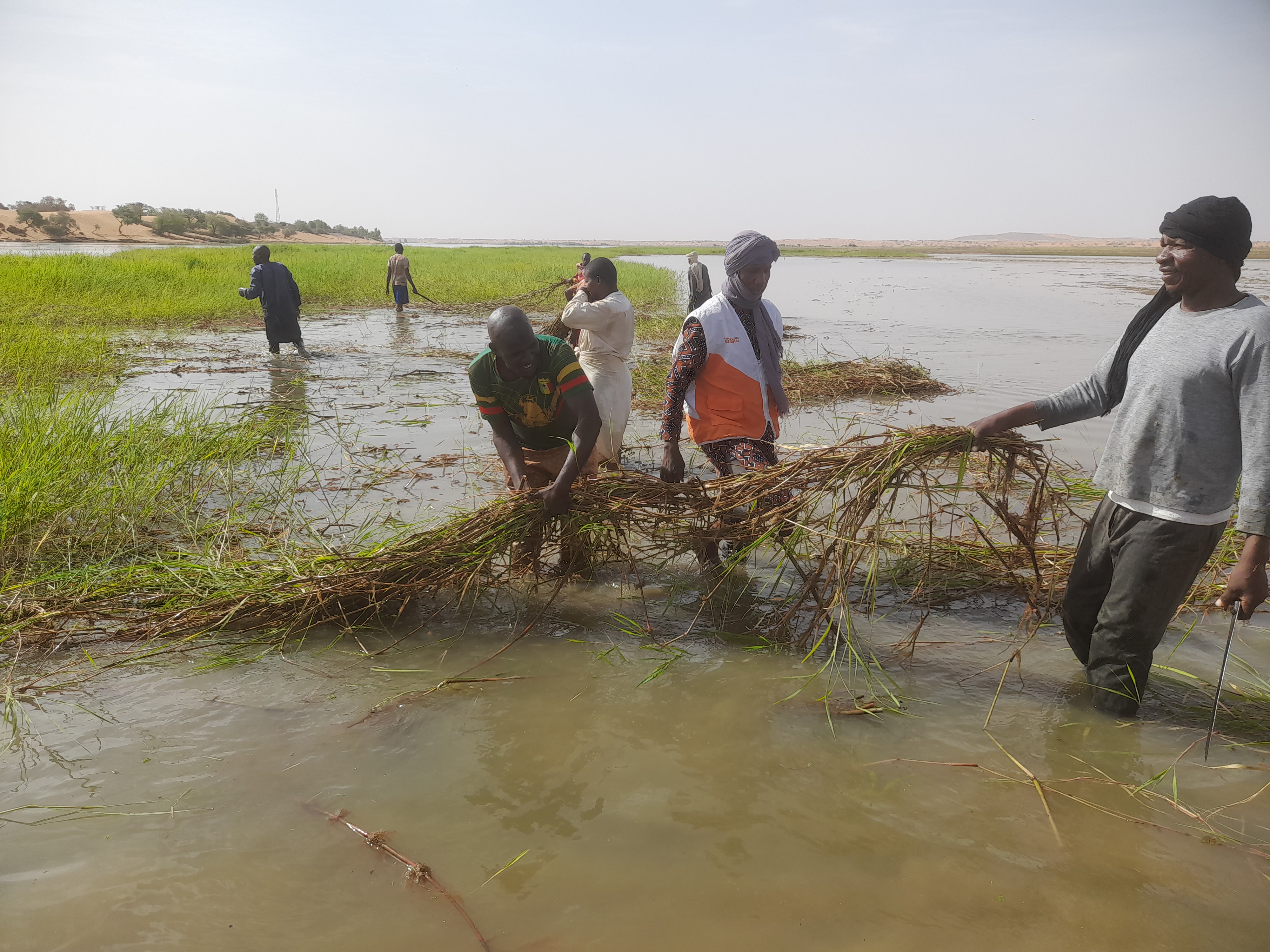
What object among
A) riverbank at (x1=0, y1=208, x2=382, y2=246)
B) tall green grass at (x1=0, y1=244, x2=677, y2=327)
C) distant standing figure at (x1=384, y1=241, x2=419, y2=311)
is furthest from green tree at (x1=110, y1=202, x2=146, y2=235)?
distant standing figure at (x1=384, y1=241, x2=419, y2=311)

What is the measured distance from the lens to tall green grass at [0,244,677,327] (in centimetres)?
1148

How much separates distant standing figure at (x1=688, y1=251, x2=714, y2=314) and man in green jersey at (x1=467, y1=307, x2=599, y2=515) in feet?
20.9

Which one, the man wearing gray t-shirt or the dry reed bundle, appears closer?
the man wearing gray t-shirt

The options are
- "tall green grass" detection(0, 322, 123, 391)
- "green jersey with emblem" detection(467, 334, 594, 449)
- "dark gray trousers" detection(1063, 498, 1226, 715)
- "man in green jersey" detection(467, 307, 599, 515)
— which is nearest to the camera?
"dark gray trousers" detection(1063, 498, 1226, 715)

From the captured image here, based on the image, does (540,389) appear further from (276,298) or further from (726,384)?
(276,298)

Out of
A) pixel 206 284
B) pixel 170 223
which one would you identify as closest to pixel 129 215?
pixel 170 223

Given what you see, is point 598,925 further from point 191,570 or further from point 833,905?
point 191,570

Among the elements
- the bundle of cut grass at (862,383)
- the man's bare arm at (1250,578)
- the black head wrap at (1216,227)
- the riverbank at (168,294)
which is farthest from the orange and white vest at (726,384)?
the bundle of cut grass at (862,383)

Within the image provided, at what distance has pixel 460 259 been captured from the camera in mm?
→ 31359

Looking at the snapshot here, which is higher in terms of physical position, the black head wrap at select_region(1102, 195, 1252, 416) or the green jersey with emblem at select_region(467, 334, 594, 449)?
the black head wrap at select_region(1102, 195, 1252, 416)

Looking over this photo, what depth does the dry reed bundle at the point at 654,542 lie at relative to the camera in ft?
8.32

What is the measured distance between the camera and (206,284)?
1542cm

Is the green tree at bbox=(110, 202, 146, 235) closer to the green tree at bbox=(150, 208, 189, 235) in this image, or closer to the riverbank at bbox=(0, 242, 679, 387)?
the green tree at bbox=(150, 208, 189, 235)

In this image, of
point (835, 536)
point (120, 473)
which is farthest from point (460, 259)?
point (835, 536)
